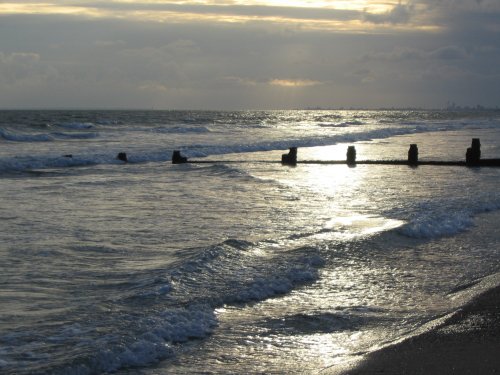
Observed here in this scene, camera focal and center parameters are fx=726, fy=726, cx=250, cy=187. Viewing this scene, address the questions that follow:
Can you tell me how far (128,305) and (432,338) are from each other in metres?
3.27

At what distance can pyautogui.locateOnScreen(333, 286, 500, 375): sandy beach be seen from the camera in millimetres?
6043

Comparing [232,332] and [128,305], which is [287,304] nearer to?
[232,332]

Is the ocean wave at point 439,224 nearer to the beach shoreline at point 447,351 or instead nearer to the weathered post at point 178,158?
the beach shoreline at point 447,351

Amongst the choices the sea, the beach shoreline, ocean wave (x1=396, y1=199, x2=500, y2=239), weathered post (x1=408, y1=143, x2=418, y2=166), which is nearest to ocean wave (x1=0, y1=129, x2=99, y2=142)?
weathered post (x1=408, y1=143, x2=418, y2=166)

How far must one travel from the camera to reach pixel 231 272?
377 inches

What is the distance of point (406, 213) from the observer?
14.9 metres

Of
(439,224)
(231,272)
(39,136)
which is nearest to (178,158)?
(439,224)

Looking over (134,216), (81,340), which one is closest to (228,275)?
(81,340)

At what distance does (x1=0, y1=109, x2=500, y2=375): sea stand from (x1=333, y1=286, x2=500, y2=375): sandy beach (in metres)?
0.30

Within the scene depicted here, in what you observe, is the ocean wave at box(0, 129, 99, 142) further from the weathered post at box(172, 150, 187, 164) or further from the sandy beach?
the sandy beach

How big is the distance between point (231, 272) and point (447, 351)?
146 inches

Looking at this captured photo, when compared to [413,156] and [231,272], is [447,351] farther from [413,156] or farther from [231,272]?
[413,156]

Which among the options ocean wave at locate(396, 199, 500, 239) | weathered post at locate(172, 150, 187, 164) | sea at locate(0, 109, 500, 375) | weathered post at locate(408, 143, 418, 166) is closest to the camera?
sea at locate(0, 109, 500, 375)

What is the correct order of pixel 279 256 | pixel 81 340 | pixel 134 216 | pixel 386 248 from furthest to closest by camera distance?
pixel 134 216 → pixel 386 248 → pixel 279 256 → pixel 81 340
